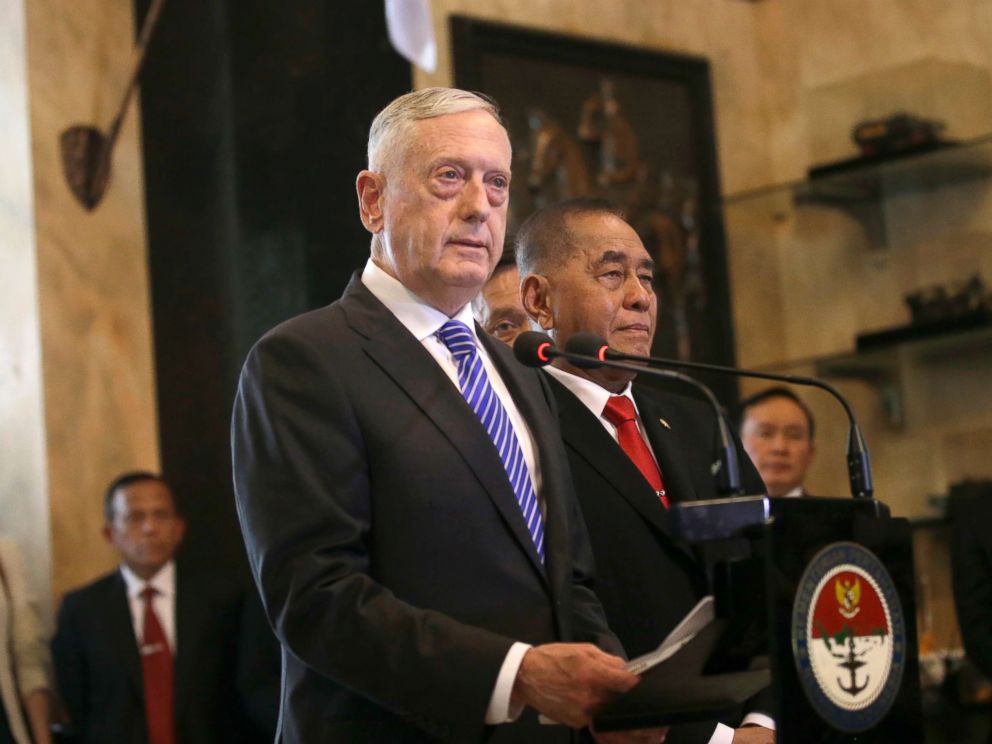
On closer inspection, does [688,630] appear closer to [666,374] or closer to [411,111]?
[666,374]

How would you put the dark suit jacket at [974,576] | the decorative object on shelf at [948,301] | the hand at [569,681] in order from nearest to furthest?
the hand at [569,681]
the dark suit jacket at [974,576]
the decorative object on shelf at [948,301]

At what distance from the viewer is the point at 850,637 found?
2.17m

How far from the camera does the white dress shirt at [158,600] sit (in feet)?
18.4

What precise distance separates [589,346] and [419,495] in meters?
0.31

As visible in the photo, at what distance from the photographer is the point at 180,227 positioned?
5957mm

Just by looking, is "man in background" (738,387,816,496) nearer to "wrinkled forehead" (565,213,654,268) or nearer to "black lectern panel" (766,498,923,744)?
"wrinkled forehead" (565,213,654,268)

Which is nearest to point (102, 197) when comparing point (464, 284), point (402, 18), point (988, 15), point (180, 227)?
point (180, 227)

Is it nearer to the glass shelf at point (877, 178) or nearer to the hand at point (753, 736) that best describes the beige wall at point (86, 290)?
the glass shelf at point (877, 178)

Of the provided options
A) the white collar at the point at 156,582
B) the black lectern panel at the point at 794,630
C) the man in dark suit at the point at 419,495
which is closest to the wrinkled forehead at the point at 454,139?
the man in dark suit at the point at 419,495

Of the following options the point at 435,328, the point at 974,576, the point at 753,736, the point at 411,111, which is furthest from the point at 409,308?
the point at 974,576

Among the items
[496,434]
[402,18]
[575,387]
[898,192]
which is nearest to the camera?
[496,434]

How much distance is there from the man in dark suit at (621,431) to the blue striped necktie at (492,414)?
1.41 ft

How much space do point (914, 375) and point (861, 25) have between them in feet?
4.60

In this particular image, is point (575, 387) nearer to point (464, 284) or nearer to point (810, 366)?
point (464, 284)
